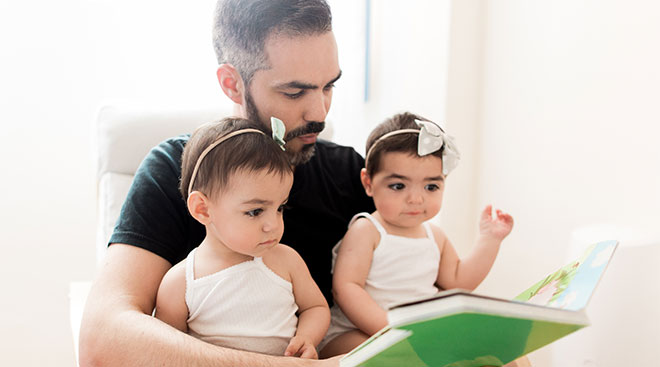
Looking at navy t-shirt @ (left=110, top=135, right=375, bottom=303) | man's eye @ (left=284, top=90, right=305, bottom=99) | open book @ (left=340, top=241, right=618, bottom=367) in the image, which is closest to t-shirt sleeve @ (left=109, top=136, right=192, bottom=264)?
navy t-shirt @ (left=110, top=135, right=375, bottom=303)

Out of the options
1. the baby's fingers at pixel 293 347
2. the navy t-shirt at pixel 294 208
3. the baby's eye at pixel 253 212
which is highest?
the baby's eye at pixel 253 212

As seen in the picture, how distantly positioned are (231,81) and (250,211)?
446 mm

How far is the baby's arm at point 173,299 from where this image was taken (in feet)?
4.25

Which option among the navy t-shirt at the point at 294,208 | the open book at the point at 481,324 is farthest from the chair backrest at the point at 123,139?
the open book at the point at 481,324

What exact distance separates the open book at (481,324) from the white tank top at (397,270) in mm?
462

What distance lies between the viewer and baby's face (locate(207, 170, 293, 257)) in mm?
1226

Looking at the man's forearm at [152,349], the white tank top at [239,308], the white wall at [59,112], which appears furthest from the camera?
the white wall at [59,112]

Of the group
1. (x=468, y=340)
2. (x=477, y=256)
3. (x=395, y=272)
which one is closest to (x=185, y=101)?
(x=395, y=272)

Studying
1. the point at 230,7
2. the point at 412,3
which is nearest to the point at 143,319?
the point at 230,7

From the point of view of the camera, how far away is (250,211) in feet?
4.07

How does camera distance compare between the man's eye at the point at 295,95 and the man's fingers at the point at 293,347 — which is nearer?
the man's fingers at the point at 293,347

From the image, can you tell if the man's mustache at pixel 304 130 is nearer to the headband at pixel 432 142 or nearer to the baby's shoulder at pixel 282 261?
the headband at pixel 432 142

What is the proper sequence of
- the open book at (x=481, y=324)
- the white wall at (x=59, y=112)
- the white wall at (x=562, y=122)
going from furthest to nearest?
the white wall at (x=59, y=112) → the white wall at (x=562, y=122) → the open book at (x=481, y=324)

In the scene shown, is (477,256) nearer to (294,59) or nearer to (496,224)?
(496,224)
